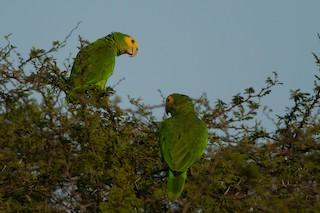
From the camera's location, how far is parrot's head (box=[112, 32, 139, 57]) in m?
7.57

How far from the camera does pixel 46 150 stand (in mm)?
4195

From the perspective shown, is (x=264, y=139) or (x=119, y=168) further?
(x=264, y=139)

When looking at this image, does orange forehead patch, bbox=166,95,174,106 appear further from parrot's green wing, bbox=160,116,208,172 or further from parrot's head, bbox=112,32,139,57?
parrot's head, bbox=112,32,139,57

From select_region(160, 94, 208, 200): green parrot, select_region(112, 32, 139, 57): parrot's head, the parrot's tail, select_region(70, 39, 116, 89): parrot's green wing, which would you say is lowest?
the parrot's tail

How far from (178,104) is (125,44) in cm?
291

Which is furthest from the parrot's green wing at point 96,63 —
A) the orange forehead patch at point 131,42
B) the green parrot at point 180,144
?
the green parrot at point 180,144

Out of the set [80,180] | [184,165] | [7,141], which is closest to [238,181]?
[184,165]

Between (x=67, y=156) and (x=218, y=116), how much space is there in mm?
1471

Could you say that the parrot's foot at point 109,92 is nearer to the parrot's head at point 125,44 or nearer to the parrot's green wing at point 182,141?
the parrot's green wing at point 182,141

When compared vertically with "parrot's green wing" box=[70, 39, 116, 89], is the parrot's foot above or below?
below

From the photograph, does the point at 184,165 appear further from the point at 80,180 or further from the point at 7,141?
the point at 7,141

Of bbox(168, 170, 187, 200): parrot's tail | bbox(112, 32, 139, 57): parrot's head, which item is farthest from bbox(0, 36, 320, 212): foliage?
bbox(112, 32, 139, 57): parrot's head

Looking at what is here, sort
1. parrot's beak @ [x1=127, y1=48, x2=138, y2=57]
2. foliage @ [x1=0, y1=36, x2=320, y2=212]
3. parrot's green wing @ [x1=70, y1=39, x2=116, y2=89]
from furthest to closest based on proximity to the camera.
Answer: parrot's beak @ [x1=127, y1=48, x2=138, y2=57]
parrot's green wing @ [x1=70, y1=39, x2=116, y2=89]
foliage @ [x1=0, y1=36, x2=320, y2=212]

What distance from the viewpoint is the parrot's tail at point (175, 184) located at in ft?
13.0
